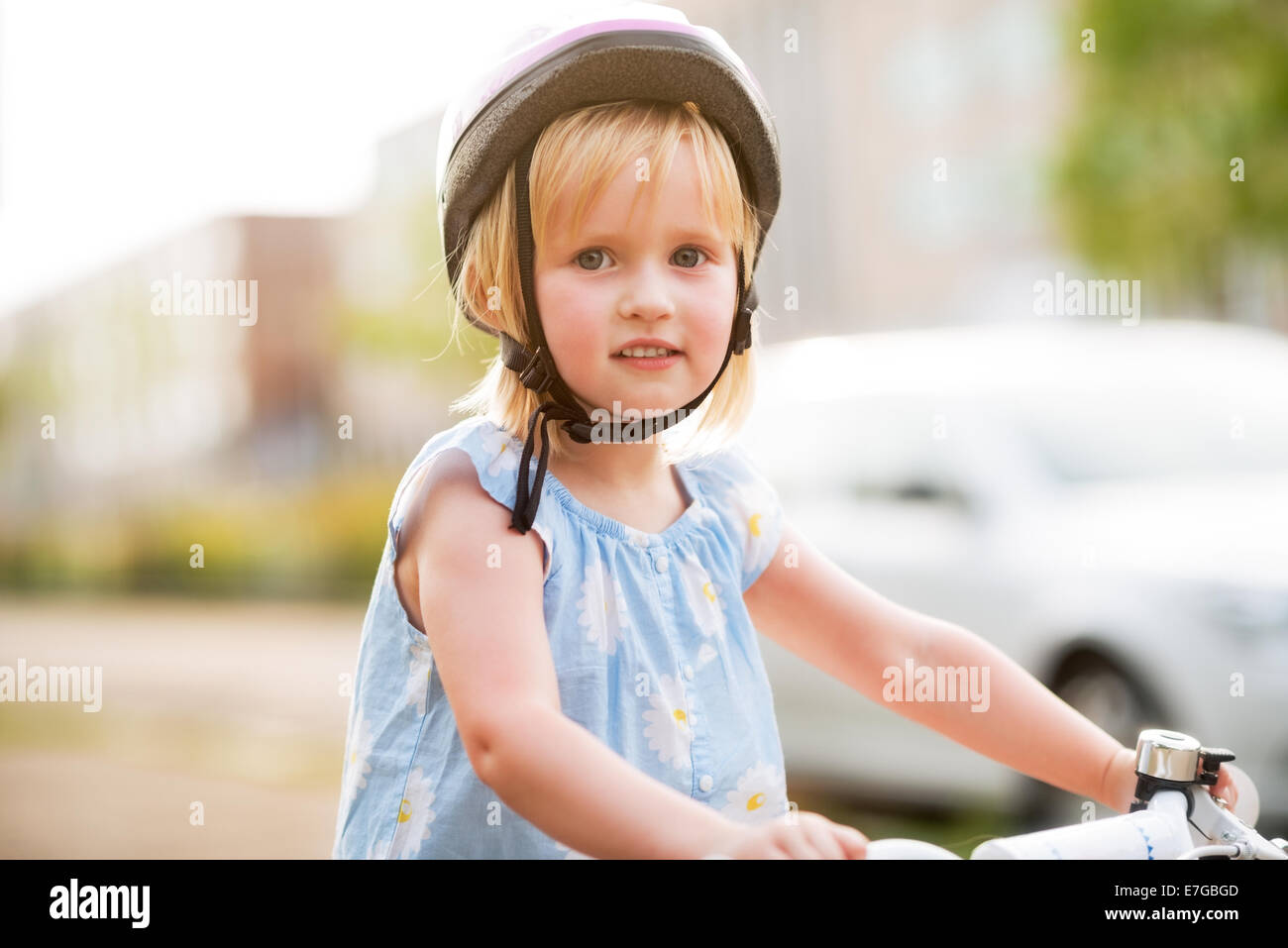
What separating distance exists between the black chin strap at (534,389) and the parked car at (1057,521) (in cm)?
313

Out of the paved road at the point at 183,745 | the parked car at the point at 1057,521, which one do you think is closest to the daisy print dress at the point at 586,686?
the parked car at the point at 1057,521

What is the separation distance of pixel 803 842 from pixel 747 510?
32.2 inches

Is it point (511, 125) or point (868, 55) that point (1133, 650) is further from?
point (868, 55)

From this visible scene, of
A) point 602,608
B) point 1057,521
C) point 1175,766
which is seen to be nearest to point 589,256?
point 602,608

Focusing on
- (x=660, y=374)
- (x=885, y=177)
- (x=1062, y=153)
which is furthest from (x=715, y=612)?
(x=885, y=177)

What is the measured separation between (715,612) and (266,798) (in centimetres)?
524

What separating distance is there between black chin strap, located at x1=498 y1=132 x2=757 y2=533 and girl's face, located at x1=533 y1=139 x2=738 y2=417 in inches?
0.5

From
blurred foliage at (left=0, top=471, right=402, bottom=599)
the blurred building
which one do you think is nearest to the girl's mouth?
blurred foliage at (left=0, top=471, right=402, bottom=599)

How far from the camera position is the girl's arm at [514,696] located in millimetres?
1269

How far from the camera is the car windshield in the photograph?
16.3 feet

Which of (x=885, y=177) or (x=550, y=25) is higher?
(x=885, y=177)

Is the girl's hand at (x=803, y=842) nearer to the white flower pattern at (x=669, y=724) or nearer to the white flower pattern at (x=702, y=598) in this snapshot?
the white flower pattern at (x=669, y=724)

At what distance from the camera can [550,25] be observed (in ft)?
5.53

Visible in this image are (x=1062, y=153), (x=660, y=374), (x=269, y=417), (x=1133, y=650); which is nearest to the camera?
(x=660, y=374)
